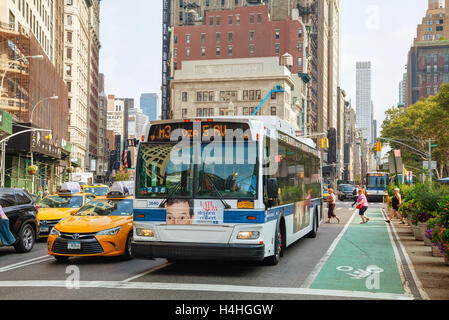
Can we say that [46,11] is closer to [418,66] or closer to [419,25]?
[418,66]

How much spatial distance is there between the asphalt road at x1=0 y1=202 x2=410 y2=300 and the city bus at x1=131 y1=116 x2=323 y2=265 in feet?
1.67

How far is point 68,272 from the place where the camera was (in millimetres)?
11086

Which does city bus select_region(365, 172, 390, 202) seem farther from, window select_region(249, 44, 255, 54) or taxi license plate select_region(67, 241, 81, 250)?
window select_region(249, 44, 255, 54)

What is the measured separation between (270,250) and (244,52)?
3936 inches

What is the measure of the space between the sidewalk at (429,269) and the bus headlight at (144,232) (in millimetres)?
5101

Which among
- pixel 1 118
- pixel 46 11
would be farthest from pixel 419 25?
pixel 1 118

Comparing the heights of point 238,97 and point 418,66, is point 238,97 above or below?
below

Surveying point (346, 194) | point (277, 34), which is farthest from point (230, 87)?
point (346, 194)

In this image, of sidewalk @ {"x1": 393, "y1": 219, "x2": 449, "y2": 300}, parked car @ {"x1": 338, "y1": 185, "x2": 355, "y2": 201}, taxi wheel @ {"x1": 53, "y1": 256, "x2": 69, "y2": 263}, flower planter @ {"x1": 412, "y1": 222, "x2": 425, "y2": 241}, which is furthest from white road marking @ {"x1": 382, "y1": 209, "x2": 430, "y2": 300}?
parked car @ {"x1": 338, "y1": 185, "x2": 355, "y2": 201}

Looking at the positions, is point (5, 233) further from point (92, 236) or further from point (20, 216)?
point (92, 236)

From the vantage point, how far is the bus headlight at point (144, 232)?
1071 cm

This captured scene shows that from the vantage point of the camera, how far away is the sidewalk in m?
9.27

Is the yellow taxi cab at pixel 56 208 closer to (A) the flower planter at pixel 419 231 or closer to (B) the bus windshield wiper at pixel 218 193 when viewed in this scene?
(B) the bus windshield wiper at pixel 218 193

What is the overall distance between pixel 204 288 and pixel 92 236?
3.89 metres
